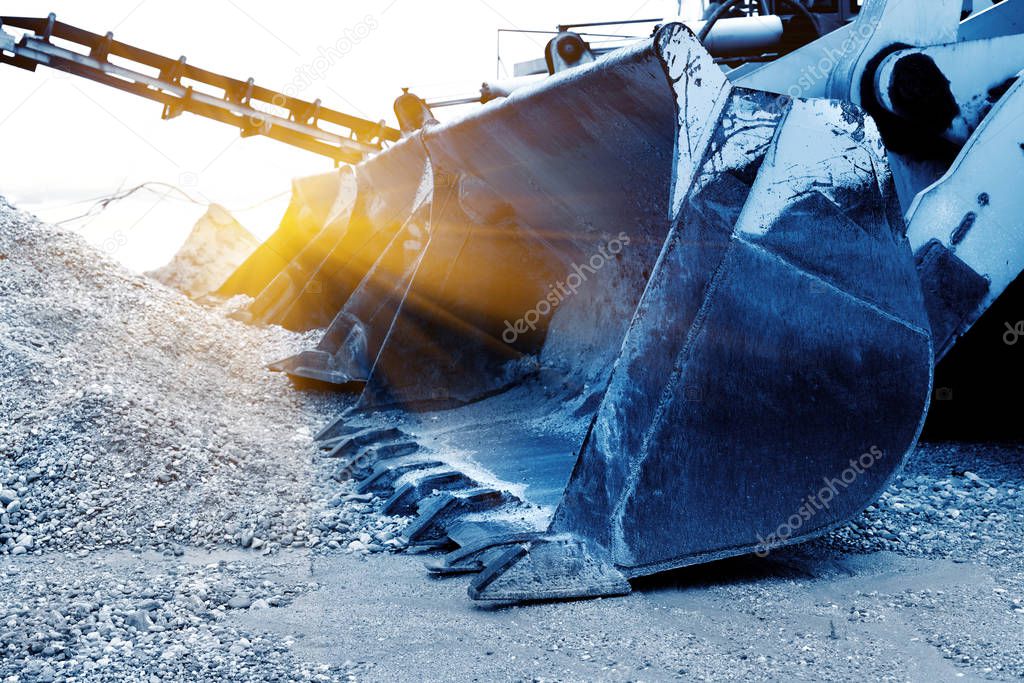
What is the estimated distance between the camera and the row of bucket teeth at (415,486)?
2680mm

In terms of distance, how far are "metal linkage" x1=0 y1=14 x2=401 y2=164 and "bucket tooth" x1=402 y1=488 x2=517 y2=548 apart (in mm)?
8433

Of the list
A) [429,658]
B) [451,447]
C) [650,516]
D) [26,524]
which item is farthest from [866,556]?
[26,524]

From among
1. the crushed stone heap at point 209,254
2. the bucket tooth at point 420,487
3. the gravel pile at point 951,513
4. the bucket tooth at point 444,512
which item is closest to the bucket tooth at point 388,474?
the bucket tooth at point 420,487

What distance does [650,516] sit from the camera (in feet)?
7.32

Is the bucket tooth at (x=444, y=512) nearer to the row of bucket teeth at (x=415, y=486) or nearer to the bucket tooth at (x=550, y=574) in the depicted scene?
the row of bucket teeth at (x=415, y=486)

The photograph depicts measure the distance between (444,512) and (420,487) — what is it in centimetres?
32

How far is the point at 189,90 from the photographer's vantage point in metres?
10.3

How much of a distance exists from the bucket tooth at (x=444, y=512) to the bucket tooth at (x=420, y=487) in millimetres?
200

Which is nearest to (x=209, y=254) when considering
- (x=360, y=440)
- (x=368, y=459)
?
(x=360, y=440)

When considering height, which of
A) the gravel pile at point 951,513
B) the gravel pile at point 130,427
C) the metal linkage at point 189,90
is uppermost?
the metal linkage at point 189,90

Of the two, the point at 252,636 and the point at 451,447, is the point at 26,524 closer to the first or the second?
the point at 252,636

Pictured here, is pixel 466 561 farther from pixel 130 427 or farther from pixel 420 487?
pixel 130 427

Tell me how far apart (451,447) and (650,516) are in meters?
1.51

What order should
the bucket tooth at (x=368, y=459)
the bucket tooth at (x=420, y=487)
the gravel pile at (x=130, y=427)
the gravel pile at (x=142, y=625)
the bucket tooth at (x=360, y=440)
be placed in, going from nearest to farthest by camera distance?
the gravel pile at (x=142, y=625), the gravel pile at (x=130, y=427), the bucket tooth at (x=420, y=487), the bucket tooth at (x=368, y=459), the bucket tooth at (x=360, y=440)
